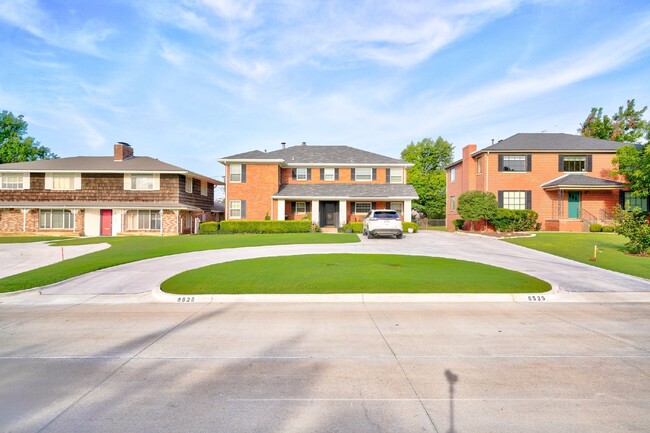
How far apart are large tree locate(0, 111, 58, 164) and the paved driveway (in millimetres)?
49113

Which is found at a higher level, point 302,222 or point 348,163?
point 348,163

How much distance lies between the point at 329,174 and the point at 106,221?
19.9m

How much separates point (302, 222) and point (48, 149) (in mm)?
49551

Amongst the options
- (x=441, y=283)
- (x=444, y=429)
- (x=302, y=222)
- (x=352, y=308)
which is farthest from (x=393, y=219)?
(x=444, y=429)

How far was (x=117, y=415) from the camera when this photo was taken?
3.82 metres

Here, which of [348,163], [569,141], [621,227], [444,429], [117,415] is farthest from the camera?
[348,163]

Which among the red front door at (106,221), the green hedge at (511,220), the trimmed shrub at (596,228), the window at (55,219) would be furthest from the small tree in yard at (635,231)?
the window at (55,219)

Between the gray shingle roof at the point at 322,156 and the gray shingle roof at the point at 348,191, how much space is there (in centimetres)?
232

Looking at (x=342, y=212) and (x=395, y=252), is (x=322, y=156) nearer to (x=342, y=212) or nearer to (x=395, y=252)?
(x=342, y=212)

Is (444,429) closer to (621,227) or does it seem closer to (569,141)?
(621,227)

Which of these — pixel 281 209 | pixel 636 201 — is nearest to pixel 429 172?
pixel 636 201

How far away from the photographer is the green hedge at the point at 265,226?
29266mm

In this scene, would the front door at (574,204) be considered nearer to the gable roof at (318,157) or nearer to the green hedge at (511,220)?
the green hedge at (511,220)

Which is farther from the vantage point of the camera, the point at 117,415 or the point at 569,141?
the point at 569,141
